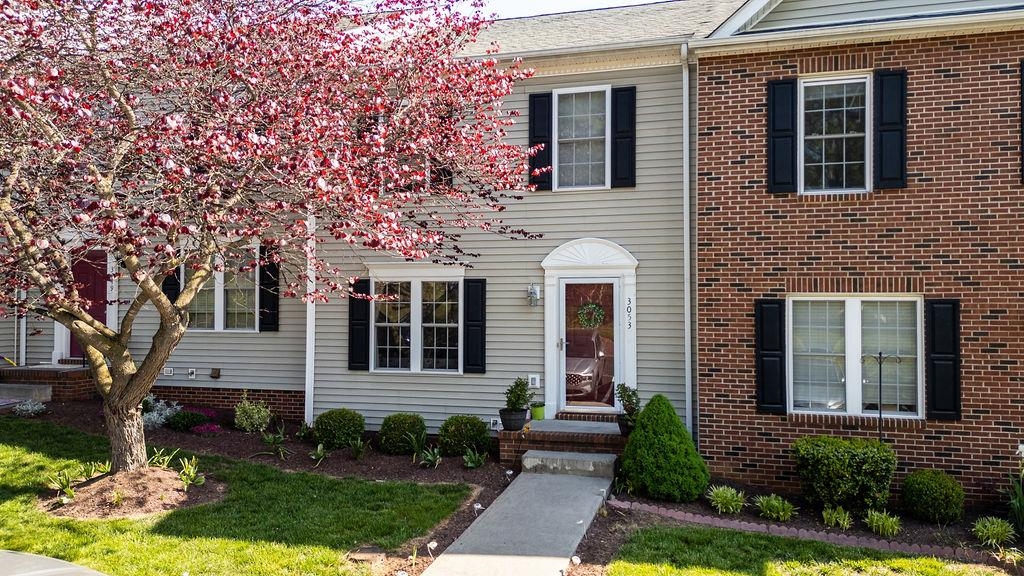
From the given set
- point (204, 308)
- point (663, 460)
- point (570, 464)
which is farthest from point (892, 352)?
point (204, 308)

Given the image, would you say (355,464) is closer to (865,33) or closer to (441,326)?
(441,326)

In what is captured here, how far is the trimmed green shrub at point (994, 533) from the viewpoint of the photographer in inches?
265

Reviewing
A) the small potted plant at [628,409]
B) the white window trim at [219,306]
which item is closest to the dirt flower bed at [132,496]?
the white window trim at [219,306]

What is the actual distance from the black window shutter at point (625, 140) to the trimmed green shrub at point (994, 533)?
17.9 feet

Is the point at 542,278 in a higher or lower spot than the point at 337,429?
higher

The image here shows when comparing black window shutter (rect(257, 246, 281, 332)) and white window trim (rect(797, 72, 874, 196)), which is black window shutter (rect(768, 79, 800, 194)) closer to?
white window trim (rect(797, 72, 874, 196))

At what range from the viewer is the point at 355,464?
905 cm

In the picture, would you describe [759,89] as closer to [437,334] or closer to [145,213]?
[437,334]

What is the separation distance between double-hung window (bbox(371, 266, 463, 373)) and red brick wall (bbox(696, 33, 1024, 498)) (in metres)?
A: 3.62

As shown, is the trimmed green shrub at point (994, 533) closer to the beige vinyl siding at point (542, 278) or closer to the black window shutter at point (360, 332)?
→ the beige vinyl siding at point (542, 278)

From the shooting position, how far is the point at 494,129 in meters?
9.44

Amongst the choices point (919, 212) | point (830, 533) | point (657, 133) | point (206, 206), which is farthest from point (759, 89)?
point (206, 206)

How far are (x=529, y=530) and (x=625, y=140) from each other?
539 cm

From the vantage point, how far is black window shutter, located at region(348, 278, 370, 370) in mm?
10570
